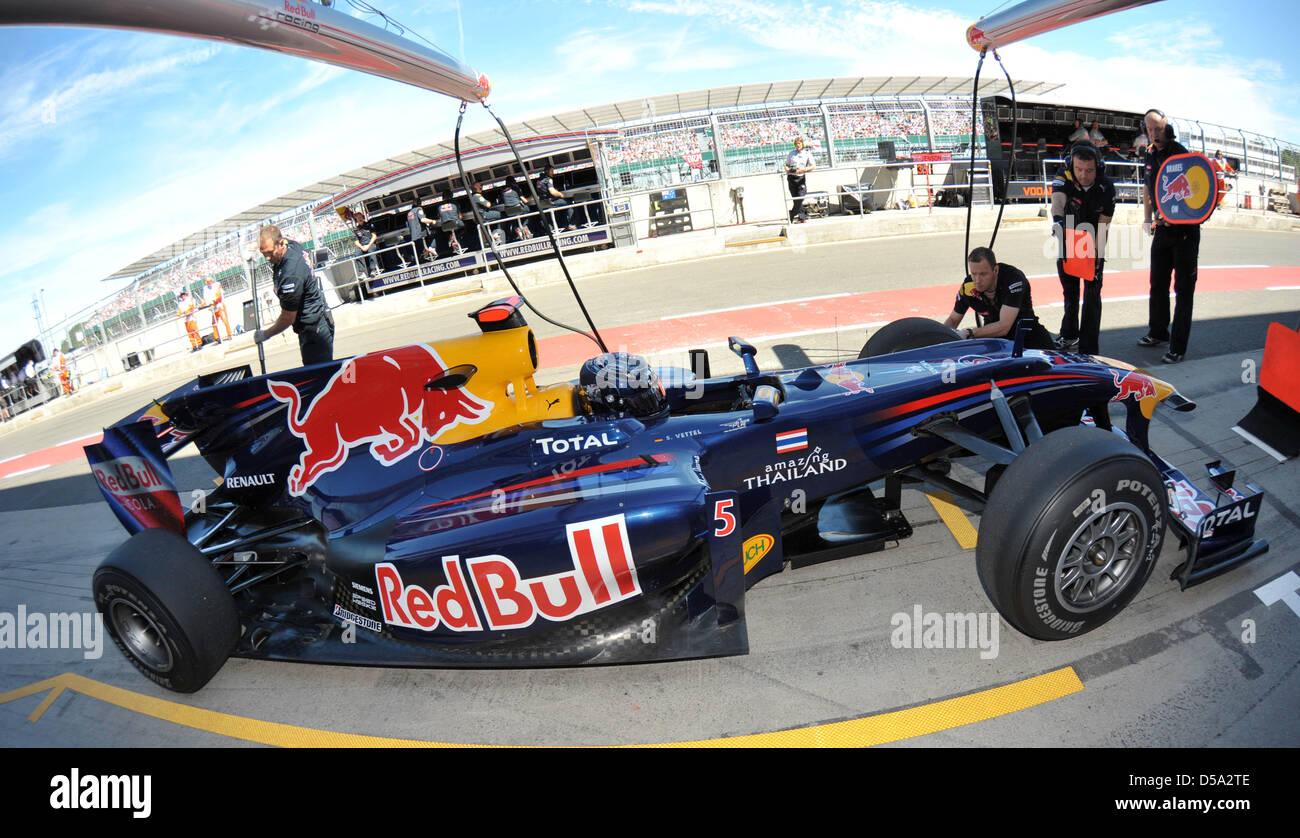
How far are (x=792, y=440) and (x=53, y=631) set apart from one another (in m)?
4.76

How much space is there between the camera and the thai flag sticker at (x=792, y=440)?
3.51 m

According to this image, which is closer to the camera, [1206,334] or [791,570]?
[791,570]

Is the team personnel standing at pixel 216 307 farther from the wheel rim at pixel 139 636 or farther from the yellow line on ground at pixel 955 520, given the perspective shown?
the yellow line on ground at pixel 955 520

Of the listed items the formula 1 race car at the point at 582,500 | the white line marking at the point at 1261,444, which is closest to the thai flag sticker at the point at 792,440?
the formula 1 race car at the point at 582,500

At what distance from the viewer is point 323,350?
6.22 m

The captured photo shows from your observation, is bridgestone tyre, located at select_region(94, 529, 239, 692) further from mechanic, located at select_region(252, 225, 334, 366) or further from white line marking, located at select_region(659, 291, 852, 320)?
white line marking, located at select_region(659, 291, 852, 320)

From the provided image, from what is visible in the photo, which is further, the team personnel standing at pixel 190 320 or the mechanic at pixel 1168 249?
the team personnel standing at pixel 190 320

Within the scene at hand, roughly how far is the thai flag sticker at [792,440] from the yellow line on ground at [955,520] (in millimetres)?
1214

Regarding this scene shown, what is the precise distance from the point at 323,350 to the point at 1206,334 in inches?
339

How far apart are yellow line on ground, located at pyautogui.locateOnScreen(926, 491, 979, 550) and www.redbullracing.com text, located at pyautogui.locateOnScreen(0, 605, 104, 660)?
16.4 ft

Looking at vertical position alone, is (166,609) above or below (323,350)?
below
